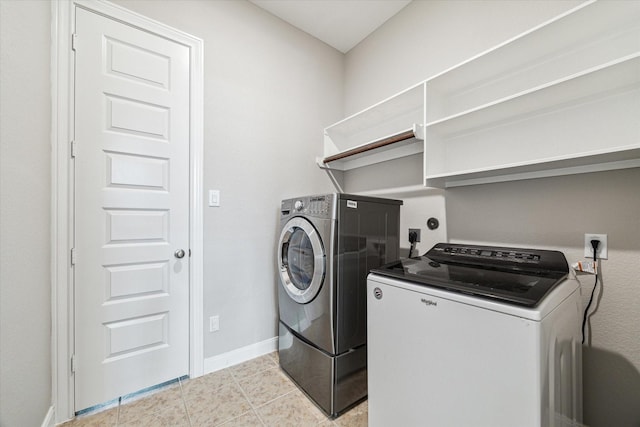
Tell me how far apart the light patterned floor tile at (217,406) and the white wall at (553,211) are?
1726 mm

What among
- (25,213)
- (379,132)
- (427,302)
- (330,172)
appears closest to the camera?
(427,302)

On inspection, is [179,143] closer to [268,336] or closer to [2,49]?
[2,49]

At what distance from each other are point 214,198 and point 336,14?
184cm

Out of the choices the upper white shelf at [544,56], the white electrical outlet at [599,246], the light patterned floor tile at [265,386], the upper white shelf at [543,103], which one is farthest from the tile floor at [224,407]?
the upper white shelf at [544,56]

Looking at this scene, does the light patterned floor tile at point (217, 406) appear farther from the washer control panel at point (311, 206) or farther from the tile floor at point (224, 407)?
the washer control panel at point (311, 206)

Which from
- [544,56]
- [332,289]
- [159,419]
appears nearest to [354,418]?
[332,289]

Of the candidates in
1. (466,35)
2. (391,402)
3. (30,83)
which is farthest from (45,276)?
(466,35)

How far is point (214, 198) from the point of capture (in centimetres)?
187

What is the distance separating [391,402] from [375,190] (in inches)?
62.8

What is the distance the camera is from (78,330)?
4.74 ft

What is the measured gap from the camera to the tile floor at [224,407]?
4.60ft

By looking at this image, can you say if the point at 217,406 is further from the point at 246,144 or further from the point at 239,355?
the point at 246,144

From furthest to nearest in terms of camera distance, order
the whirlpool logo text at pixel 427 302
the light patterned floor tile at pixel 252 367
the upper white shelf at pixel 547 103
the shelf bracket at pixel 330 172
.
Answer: the shelf bracket at pixel 330 172, the light patterned floor tile at pixel 252 367, the upper white shelf at pixel 547 103, the whirlpool logo text at pixel 427 302

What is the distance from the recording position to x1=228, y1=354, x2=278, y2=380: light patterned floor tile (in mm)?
1826
